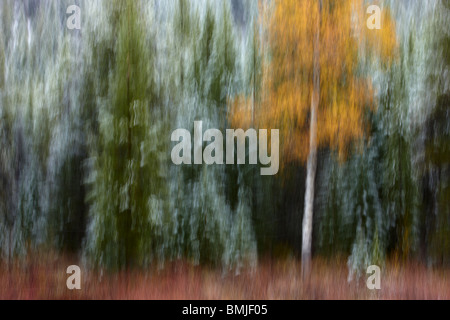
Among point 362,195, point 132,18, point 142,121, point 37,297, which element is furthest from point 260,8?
point 37,297

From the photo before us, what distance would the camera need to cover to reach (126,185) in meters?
3.20

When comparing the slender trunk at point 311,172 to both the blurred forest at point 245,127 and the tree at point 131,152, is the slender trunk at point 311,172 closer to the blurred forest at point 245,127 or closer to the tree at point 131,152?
the blurred forest at point 245,127

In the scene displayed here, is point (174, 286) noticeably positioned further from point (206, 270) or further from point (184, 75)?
point (184, 75)

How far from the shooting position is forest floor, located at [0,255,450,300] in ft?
10.5

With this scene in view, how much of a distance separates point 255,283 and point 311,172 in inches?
34.8

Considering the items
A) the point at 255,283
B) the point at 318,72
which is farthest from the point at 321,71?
the point at 255,283

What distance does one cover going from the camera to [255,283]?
3186 mm

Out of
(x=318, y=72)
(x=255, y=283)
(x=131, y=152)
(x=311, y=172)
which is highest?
(x=318, y=72)

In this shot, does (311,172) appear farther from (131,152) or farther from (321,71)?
(131,152)

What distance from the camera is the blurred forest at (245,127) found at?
125 inches

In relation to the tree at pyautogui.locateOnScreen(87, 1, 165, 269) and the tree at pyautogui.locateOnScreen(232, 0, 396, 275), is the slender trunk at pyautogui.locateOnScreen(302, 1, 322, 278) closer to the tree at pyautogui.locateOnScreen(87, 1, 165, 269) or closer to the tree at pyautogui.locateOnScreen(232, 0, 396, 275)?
the tree at pyautogui.locateOnScreen(232, 0, 396, 275)

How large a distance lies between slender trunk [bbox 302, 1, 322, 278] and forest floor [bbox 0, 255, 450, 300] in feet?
0.28

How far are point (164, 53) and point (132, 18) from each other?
339 millimetres

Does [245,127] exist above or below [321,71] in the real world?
below
